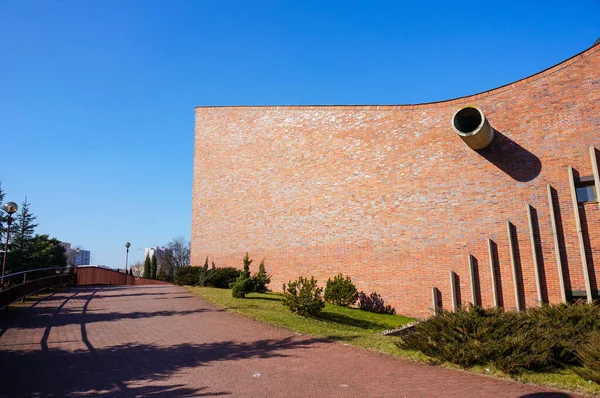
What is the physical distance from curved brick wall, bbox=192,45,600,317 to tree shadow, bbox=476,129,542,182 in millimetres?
33

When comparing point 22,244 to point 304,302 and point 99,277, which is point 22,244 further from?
point 304,302

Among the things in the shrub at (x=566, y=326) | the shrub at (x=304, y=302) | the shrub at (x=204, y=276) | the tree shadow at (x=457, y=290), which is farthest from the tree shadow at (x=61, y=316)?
the shrub at (x=566, y=326)

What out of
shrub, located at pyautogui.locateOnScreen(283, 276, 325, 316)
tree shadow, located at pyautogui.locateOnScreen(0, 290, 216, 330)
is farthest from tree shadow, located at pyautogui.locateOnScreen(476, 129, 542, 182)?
tree shadow, located at pyautogui.locateOnScreen(0, 290, 216, 330)

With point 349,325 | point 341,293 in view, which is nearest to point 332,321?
point 349,325

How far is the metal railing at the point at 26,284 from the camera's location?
1095cm

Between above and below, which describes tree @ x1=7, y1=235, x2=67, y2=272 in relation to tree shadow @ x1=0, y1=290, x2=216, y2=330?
above

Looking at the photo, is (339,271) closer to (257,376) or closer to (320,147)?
(320,147)

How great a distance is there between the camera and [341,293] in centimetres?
1602

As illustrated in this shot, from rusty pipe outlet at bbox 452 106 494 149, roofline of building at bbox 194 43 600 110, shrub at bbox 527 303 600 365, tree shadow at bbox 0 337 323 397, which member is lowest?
tree shadow at bbox 0 337 323 397

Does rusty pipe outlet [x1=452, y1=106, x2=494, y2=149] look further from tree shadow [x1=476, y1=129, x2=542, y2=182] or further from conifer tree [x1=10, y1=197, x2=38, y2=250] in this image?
conifer tree [x1=10, y1=197, x2=38, y2=250]

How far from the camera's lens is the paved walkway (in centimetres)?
579

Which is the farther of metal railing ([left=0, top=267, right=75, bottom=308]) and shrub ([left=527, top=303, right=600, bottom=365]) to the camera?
metal railing ([left=0, top=267, right=75, bottom=308])

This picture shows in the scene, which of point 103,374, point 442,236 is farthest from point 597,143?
point 103,374

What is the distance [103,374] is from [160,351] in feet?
4.96
